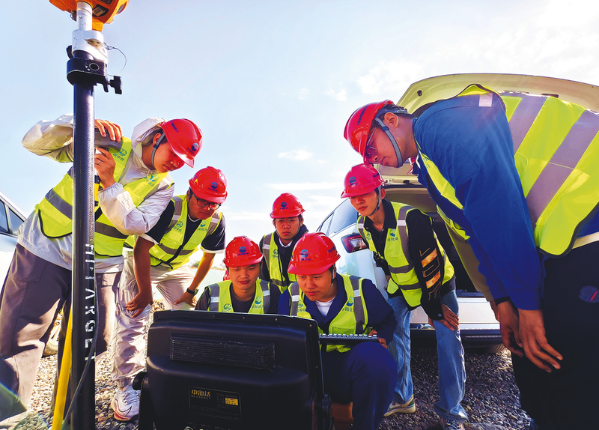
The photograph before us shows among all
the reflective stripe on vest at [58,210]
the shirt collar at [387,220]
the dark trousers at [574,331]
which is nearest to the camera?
the dark trousers at [574,331]

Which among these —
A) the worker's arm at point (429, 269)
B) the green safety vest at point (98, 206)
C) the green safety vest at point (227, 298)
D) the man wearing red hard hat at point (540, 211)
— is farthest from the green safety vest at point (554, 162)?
the green safety vest at point (227, 298)

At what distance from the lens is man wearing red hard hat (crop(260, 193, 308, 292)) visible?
3.62 meters

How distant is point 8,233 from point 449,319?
4.30 m

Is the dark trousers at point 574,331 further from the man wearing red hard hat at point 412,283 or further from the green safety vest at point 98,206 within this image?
the green safety vest at point 98,206

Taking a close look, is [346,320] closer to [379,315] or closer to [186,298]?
[379,315]

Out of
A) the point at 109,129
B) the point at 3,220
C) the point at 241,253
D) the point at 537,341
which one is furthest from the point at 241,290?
the point at 3,220

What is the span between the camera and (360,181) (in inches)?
109

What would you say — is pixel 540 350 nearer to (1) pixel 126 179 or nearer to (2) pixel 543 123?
(2) pixel 543 123

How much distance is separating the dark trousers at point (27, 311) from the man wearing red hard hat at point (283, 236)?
6.65 feet

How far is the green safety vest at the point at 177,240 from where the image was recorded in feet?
9.60

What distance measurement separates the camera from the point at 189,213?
305 centimetres

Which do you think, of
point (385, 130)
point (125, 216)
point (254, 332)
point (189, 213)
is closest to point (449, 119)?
point (385, 130)

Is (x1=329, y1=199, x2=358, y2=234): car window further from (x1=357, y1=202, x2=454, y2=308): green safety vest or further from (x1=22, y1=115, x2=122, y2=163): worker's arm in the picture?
(x1=22, y1=115, x2=122, y2=163): worker's arm

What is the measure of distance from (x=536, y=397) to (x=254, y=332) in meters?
1.25
